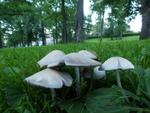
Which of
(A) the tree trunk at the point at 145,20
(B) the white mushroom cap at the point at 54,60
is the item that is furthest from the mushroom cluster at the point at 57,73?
(A) the tree trunk at the point at 145,20

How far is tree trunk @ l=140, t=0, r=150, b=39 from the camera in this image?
14617mm

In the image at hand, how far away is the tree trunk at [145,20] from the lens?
48.0ft

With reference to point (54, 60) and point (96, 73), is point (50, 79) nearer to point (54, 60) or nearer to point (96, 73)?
point (54, 60)

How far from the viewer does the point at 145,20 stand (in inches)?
594

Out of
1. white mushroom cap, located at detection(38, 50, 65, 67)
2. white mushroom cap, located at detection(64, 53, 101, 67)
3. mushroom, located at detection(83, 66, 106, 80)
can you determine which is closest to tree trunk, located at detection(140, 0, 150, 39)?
mushroom, located at detection(83, 66, 106, 80)

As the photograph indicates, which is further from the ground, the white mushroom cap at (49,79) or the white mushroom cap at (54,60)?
the white mushroom cap at (54,60)

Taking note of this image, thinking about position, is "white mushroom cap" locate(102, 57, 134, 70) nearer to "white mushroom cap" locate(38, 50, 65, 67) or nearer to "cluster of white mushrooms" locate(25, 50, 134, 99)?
"cluster of white mushrooms" locate(25, 50, 134, 99)

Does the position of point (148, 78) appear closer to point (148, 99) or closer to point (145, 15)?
point (148, 99)

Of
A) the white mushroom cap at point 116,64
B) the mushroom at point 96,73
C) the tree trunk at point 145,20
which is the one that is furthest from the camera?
the tree trunk at point 145,20

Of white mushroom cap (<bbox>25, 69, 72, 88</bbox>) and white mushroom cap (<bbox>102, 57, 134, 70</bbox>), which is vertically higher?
white mushroom cap (<bbox>102, 57, 134, 70</bbox>)

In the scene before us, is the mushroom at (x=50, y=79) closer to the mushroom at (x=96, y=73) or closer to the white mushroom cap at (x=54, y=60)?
the white mushroom cap at (x=54, y=60)

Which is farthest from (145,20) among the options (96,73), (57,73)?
(57,73)

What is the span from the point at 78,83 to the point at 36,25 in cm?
5216

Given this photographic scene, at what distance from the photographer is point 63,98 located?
151cm
